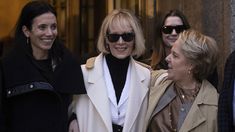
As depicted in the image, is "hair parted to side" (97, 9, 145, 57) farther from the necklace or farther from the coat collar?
the necklace

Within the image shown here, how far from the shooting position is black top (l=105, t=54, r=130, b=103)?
4906 mm

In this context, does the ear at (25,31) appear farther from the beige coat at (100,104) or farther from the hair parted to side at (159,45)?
the hair parted to side at (159,45)

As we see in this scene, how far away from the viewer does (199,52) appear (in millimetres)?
4613

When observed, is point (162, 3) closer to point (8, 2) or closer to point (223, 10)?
point (223, 10)

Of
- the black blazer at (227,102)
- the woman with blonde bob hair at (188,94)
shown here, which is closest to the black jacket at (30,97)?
the woman with blonde bob hair at (188,94)

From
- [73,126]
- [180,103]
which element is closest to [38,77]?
[73,126]

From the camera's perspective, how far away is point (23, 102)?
4.50 meters

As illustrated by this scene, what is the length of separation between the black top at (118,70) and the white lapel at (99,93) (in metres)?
0.10

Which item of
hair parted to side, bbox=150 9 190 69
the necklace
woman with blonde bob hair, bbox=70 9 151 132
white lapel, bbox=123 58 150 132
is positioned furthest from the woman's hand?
hair parted to side, bbox=150 9 190 69

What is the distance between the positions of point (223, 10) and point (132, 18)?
6.17 feet

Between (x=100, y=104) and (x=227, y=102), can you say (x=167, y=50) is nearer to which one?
(x=100, y=104)

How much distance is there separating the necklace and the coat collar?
313mm

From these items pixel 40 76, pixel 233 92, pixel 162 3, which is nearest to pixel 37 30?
pixel 40 76

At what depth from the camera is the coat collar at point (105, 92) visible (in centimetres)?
475
